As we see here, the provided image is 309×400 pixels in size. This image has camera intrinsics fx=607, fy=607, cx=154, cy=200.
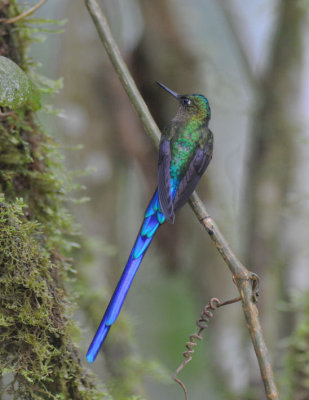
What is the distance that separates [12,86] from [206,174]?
2.76 m

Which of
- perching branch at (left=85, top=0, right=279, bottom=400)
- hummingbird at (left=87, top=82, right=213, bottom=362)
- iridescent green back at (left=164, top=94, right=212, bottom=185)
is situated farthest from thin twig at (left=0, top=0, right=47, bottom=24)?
iridescent green back at (left=164, top=94, right=212, bottom=185)

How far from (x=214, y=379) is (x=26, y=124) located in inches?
115

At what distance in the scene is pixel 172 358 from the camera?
5805 millimetres

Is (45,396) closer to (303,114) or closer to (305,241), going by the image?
(305,241)

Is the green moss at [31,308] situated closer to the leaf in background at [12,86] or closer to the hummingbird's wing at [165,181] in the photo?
the leaf in background at [12,86]

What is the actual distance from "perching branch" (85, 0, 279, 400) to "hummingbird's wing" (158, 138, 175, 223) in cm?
4

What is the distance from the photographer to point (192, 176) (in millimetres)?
1821

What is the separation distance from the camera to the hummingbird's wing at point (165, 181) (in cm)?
171

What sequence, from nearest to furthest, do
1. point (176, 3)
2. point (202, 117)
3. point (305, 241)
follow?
1. point (202, 117)
2. point (305, 241)
3. point (176, 3)

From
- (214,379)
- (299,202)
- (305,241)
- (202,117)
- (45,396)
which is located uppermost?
(202,117)

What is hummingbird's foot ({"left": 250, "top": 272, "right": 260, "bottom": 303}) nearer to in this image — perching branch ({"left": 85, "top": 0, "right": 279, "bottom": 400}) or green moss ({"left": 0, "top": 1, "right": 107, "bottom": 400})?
perching branch ({"left": 85, "top": 0, "right": 279, "bottom": 400})

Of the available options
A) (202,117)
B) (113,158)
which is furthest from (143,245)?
(113,158)

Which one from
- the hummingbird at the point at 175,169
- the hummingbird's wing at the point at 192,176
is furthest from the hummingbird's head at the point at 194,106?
the hummingbird's wing at the point at 192,176

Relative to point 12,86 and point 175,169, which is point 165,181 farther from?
point 12,86
